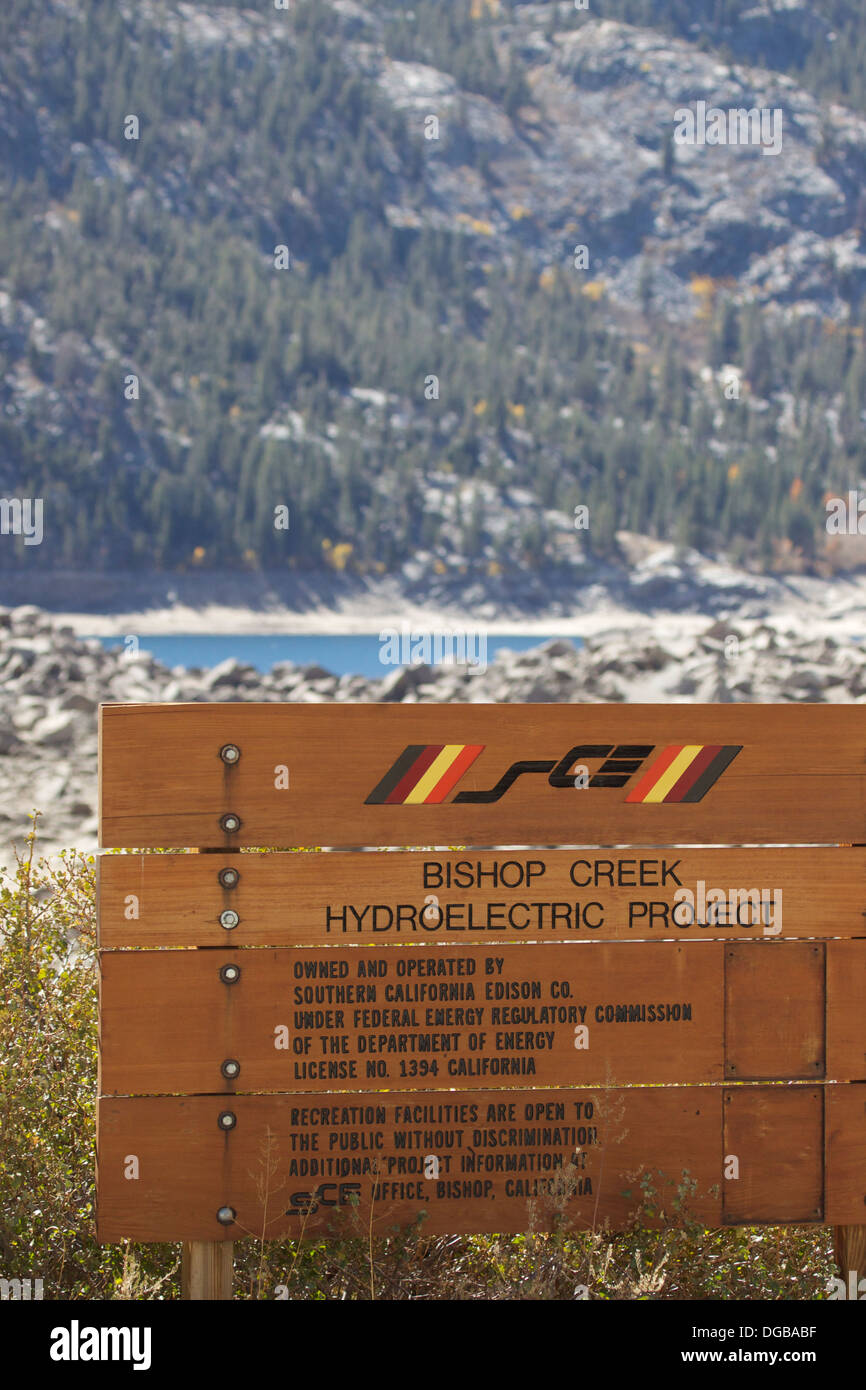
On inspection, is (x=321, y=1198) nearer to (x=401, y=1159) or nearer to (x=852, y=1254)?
(x=401, y=1159)

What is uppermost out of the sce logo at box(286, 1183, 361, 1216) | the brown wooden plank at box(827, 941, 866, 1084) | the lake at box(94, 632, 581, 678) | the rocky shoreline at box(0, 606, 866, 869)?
the lake at box(94, 632, 581, 678)

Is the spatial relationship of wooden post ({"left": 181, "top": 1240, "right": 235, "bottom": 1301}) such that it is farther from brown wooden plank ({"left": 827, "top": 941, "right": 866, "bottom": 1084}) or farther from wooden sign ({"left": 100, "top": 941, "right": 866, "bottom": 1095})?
brown wooden plank ({"left": 827, "top": 941, "right": 866, "bottom": 1084})

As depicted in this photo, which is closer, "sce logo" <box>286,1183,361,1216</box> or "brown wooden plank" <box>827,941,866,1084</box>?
"sce logo" <box>286,1183,361,1216</box>

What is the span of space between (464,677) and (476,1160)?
93.7ft

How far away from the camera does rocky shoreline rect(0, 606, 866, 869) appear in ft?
73.8

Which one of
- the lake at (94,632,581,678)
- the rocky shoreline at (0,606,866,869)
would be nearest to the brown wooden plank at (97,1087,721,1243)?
the rocky shoreline at (0,606,866,869)

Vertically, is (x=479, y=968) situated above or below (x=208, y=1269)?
above

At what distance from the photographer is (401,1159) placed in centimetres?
403

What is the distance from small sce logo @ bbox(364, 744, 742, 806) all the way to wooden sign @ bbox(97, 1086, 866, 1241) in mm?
852

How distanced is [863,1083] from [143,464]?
116656 millimetres

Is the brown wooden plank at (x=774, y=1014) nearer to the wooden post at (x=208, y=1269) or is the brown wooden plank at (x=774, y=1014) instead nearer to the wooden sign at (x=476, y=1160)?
the wooden sign at (x=476, y=1160)

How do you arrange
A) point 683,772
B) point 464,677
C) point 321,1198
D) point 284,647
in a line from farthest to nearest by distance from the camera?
Result: point 284,647 → point 464,677 → point 683,772 → point 321,1198

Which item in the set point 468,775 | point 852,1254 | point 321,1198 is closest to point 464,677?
point 852,1254

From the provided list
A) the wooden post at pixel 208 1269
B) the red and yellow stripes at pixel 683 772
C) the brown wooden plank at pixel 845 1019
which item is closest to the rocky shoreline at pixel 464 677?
the wooden post at pixel 208 1269
